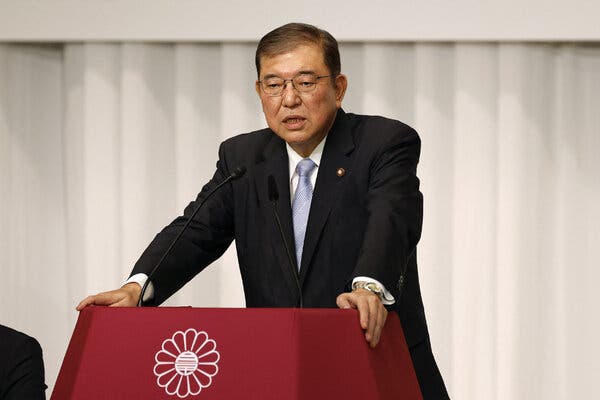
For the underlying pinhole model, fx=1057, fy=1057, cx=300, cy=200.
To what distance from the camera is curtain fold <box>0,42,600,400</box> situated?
427 centimetres

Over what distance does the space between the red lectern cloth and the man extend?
1.14ft

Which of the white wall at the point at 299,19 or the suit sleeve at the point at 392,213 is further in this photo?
the white wall at the point at 299,19

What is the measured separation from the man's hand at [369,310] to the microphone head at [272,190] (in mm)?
354

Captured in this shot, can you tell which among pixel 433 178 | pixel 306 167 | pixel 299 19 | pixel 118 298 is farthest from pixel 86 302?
pixel 433 178

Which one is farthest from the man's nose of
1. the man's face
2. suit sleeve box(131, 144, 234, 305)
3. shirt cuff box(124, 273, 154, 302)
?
shirt cuff box(124, 273, 154, 302)

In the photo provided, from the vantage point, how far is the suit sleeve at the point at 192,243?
220 cm

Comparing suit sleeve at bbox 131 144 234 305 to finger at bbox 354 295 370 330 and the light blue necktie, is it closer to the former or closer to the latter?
the light blue necktie

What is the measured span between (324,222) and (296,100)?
0.27 metres

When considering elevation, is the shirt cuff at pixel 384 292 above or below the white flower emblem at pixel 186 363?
above

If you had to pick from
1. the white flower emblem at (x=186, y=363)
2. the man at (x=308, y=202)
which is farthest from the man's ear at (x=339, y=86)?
the white flower emblem at (x=186, y=363)

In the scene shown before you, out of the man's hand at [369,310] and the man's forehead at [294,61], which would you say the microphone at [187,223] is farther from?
the man's hand at [369,310]

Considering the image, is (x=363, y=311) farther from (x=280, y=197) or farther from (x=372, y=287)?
(x=280, y=197)

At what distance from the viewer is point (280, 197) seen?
226cm

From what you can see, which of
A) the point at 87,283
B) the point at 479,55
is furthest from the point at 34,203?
the point at 479,55
